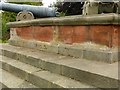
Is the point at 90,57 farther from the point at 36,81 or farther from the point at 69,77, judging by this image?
the point at 36,81

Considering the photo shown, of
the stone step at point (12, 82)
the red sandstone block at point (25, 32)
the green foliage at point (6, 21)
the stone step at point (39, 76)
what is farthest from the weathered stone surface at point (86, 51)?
the green foliage at point (6, 21)

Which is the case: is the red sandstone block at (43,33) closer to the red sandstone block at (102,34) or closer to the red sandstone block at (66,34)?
the red sandstone block at (66,34)

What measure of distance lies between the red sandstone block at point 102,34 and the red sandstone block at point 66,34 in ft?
1.73

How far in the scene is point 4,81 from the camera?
3811 millimetres

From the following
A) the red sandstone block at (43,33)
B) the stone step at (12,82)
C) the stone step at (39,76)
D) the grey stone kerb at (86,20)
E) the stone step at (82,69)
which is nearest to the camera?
the stone step at (82,69)

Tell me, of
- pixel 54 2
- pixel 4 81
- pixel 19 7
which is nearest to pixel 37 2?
pixel 54 2

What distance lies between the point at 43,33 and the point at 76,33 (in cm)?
111

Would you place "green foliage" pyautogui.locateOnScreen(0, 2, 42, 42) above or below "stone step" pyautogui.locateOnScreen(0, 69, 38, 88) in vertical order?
above

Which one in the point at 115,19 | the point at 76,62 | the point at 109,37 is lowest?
the point at 76,62

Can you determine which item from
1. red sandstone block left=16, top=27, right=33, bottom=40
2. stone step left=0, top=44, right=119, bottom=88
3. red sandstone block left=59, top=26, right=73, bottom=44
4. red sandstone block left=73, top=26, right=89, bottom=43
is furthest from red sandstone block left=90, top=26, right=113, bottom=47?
red sandstone block left=16, top=27, right=33, bottom=40

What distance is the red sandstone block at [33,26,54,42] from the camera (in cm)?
462

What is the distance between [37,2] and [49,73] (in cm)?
1161

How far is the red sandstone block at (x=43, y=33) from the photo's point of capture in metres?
4.62

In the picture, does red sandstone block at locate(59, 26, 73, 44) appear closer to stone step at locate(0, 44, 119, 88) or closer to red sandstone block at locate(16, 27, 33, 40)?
stone step at locate(0, 44, 119, 88)
